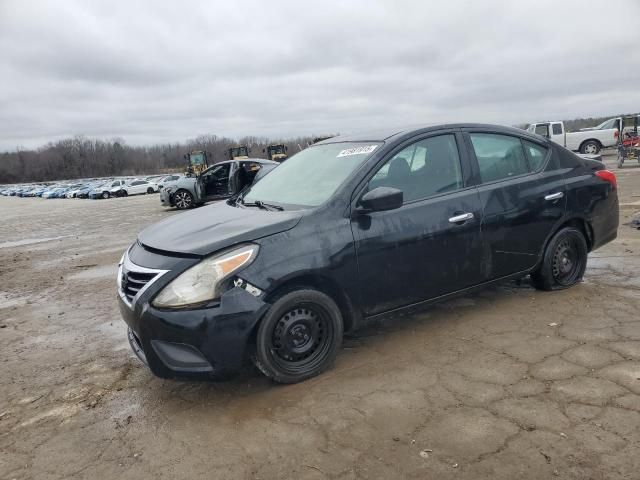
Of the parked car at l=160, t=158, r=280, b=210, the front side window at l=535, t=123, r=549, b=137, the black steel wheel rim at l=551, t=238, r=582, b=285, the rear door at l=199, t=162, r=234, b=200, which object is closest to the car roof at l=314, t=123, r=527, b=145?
the black steel wheel rim at l=551, t=238, r=582, b=285

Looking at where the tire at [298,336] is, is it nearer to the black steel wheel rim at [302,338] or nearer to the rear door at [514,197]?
the black steel wheel rim at [302,338]

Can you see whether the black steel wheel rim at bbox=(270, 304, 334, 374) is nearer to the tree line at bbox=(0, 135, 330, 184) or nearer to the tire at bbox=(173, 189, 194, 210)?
the tire at bbox=(173, 189, 194, 210)

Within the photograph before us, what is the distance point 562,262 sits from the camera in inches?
185

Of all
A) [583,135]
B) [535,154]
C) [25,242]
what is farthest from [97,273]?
[583,135]

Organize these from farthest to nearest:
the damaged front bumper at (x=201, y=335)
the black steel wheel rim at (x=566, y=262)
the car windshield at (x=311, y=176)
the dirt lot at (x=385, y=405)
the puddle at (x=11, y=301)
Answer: the puddle at (x=11, y=301), the black steel wheel rim at (x=566, y=262), the car windshield at (x=311, y=176), the damaged front bumper at (x=201, y=335), the dirt lot at (x=385, y=405)

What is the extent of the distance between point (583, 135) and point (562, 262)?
2482 centimetres

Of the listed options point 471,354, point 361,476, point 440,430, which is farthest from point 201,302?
point 471,354

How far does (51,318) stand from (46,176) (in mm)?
146159

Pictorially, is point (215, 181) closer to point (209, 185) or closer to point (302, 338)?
point (209, 185)

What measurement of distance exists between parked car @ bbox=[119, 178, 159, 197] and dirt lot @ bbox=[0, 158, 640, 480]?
1770 inches

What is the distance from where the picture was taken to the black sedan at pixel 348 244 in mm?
3018

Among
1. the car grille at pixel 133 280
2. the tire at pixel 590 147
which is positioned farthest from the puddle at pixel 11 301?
the tire at pixel 590 147

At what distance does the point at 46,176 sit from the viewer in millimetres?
132625

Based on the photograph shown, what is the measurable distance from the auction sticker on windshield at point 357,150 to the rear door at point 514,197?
0.91 metres
